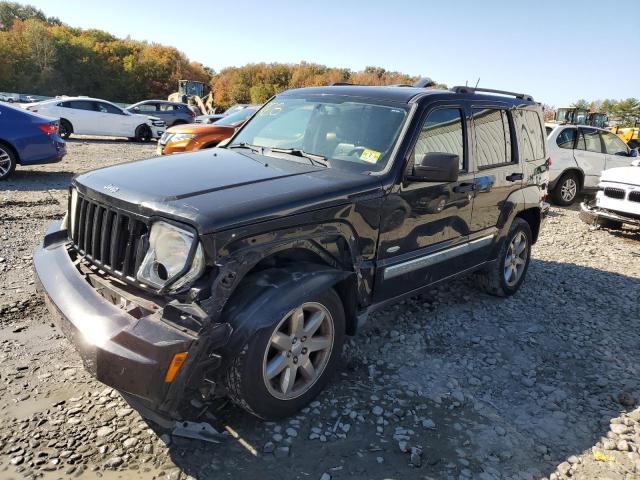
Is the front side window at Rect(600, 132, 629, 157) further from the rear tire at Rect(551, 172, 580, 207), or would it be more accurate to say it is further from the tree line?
the tree line

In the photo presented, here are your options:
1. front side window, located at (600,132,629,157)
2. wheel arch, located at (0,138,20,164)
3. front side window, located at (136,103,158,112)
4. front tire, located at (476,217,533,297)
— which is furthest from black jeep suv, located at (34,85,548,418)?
front side window, located at (136,103,158,112)

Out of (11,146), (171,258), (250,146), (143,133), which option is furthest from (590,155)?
(143,133)

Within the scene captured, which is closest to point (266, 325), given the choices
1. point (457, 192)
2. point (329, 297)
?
point (329, 297)

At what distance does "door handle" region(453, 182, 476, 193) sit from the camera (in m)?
3.92

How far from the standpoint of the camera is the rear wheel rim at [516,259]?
16.6 feet

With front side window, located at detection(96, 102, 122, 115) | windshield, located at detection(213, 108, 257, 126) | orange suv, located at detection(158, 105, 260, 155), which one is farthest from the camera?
front side window, located at detection(96, 102, 122, 115)

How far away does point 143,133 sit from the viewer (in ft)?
62.8

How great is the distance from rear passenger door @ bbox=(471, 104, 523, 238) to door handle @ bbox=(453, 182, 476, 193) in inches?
3.1

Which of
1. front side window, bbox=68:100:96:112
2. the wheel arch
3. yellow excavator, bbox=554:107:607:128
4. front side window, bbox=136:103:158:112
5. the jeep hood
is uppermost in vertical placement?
yellow excavator, bbox=554:107:607:128

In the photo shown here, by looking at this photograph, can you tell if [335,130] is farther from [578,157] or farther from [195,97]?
[195,97]

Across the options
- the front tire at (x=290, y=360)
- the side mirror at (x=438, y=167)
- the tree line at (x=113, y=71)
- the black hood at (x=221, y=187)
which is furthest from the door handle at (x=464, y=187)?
the tree line at (x=113, y=71)

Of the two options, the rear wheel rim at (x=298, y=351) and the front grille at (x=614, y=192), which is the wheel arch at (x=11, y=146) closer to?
the rear wheel rim at (x=298, y=351)

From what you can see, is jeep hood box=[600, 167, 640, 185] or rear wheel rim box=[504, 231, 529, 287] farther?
jeep hood box=[600, 167, 640, 185]

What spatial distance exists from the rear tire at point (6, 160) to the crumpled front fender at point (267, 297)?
823cm
